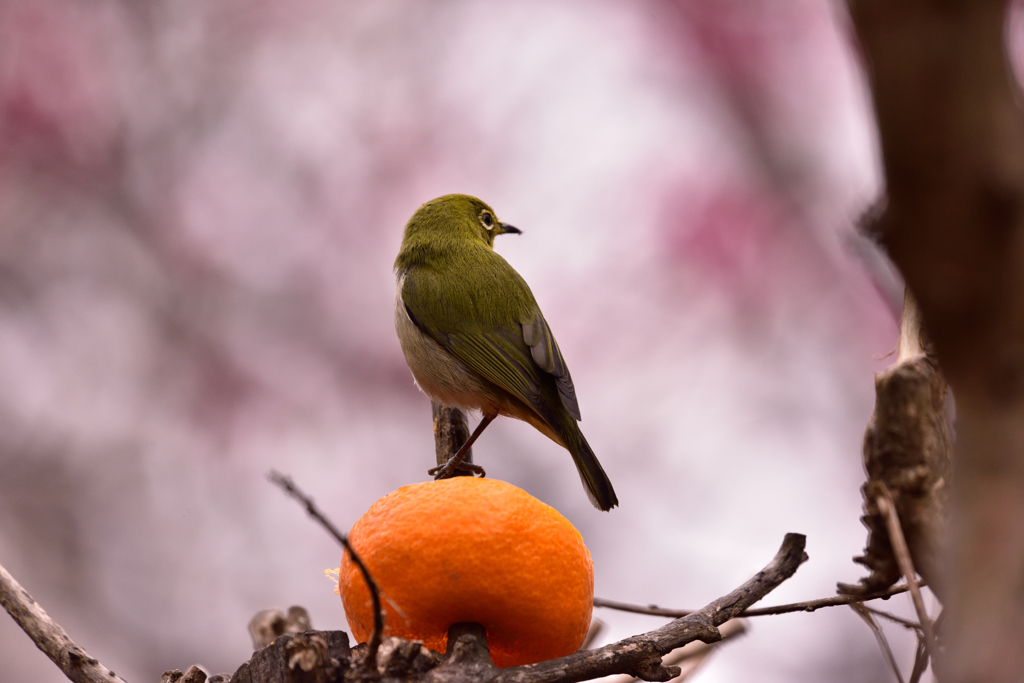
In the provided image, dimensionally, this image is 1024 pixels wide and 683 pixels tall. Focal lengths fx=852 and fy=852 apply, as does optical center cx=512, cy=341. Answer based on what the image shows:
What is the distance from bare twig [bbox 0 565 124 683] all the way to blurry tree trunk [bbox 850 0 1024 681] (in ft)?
4.71

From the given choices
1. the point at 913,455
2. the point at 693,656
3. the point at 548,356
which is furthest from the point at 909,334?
the point at 548,356

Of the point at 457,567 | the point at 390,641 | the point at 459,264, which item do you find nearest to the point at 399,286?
the point at 459,264

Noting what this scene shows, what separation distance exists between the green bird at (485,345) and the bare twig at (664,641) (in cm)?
135

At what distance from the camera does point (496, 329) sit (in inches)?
121

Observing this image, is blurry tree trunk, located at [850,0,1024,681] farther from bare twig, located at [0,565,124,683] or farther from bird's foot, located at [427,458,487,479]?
bird's foot, located at [427,458,487,479]

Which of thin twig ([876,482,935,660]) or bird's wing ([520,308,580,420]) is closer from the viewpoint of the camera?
thin twig ([876,482,935,660])

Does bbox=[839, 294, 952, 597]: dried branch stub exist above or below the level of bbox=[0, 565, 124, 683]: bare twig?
above

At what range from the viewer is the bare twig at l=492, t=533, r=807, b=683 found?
127 centimetres

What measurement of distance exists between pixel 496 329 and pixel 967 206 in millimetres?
2544

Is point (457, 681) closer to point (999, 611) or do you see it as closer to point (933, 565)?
point (933, 565)

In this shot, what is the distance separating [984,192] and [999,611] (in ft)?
0.93

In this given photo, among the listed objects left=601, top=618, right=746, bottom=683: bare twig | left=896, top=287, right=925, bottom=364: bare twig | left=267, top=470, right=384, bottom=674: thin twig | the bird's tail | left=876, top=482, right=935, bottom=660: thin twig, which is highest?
the bird's tail

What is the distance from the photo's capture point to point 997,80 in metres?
0.55

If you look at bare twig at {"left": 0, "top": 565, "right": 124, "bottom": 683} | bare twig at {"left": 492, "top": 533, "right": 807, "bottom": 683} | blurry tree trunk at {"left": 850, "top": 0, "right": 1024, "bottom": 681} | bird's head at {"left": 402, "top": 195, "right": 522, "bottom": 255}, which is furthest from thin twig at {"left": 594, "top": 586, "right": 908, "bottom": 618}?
bird's head at {"left": 402, "top": 195, "right": 522, "bottom": 255}
